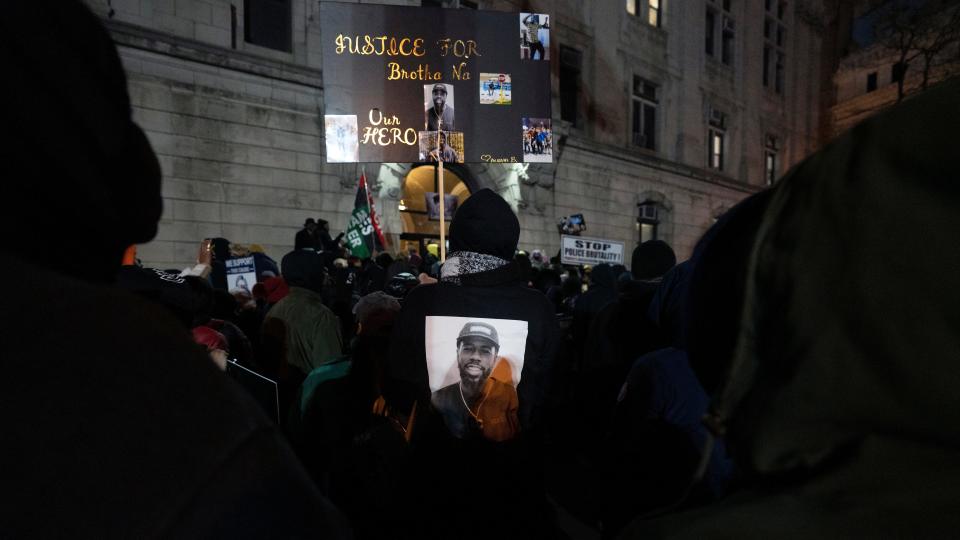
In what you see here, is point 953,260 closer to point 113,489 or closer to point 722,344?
point 722,344

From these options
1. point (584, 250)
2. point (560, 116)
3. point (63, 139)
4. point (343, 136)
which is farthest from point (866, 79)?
point (63, 139)

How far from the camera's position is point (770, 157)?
23.7m

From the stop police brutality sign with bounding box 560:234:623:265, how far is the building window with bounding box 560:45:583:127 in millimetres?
8209

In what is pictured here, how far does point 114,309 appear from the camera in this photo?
1.86ft

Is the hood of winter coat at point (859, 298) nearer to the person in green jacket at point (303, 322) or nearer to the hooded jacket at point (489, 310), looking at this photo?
the hooded jacket at point (489, 310)

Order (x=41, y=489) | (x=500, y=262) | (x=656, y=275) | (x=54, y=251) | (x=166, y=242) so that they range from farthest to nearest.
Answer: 1. (x=166, y=242)
2. (x=656, y=275)
3. (x=500, y=262)
4. (x=54, y=251)
5. (x=41, y=489)

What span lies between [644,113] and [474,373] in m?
17.9

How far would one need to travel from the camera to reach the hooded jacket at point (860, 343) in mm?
530

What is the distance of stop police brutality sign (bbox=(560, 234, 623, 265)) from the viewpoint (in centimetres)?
855

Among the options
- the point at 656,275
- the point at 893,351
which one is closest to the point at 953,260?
the point at 893,351

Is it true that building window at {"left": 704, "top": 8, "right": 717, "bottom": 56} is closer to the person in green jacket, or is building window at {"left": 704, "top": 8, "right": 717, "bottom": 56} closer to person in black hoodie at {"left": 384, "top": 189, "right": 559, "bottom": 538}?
the person in green jacket

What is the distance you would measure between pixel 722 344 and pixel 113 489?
74 cm

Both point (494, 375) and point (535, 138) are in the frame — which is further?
point (535, 138)

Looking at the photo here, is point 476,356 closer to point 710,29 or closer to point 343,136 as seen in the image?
point 343,136
